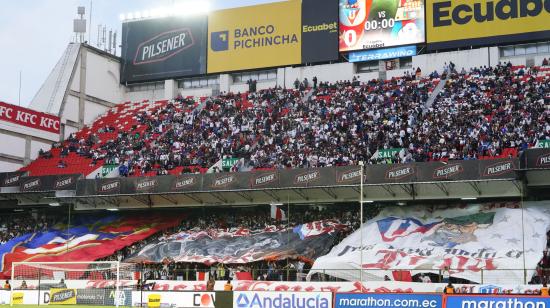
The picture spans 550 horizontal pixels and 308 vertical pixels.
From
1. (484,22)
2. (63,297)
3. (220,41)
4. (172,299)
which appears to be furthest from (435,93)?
(63,297)

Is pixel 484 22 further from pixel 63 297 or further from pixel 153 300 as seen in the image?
pixel 63 297

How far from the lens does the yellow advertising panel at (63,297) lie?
3984cm

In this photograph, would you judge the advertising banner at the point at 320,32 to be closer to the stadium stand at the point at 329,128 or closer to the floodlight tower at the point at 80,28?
the stadium stand at the point at 329,128

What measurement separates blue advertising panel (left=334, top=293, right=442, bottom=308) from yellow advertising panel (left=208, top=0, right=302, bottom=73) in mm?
43306

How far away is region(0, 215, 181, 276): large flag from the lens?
53.5 m

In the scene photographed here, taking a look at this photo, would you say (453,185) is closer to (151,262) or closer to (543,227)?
(543,227)

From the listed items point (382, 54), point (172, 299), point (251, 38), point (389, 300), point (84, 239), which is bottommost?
point (172, 299)

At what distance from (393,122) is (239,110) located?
1558 centimetres

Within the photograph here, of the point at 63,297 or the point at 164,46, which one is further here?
the point at 164,46

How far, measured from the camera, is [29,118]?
69.9 meters

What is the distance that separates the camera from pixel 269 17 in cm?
7212

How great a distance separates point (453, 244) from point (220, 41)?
37289 millimetres

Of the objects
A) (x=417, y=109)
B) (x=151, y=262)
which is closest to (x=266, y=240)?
(x=151, y=262)

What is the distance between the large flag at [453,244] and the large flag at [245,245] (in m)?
1.79
